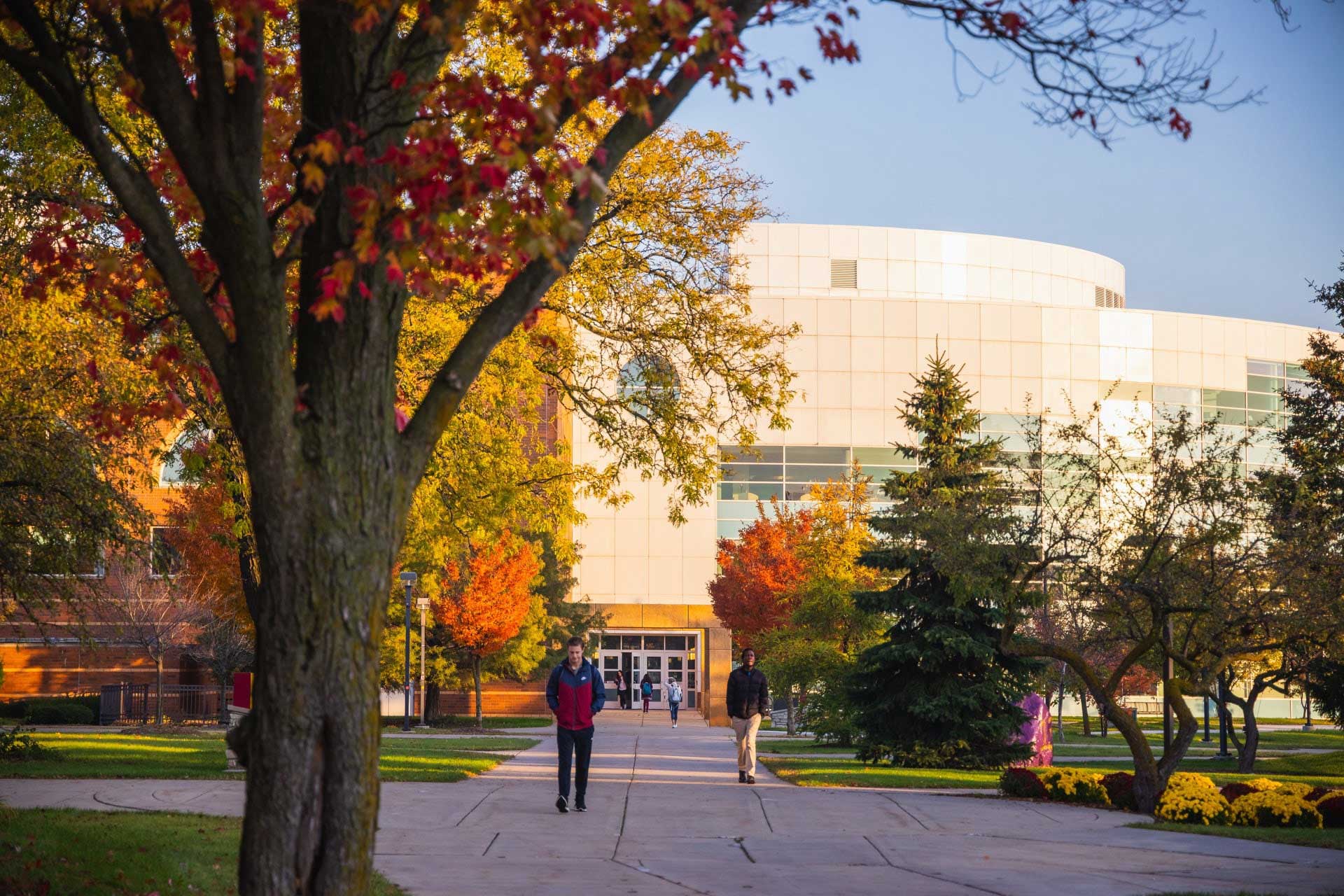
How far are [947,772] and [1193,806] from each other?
27.0ft

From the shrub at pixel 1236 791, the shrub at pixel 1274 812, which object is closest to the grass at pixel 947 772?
the shrub at pixel 1236 791

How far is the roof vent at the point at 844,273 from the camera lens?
229 ft

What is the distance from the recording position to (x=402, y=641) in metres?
40.5

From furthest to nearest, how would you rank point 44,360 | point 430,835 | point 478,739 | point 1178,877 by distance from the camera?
point 478,739 → point 44,360 → point 430,835 → point 1178,877

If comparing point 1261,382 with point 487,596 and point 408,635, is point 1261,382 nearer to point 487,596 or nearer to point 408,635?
point 487,596

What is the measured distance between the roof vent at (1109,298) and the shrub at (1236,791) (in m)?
64.5

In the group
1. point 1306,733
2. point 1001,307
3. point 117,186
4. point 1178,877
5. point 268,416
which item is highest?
point 1001,307

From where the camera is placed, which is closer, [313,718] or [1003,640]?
[313,718]

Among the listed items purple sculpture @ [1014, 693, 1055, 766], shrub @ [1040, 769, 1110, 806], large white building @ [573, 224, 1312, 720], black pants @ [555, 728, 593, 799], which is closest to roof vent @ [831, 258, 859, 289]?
large white building @ [573, 224, 1312, 720]

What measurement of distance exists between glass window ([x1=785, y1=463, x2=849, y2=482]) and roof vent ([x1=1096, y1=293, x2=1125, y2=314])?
23.5 metres

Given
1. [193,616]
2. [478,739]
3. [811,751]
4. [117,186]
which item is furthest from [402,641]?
[117,186]

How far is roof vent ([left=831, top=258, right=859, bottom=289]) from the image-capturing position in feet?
229

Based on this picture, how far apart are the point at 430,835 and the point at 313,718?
7.24m

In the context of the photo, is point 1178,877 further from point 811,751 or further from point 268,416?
point 811,751
